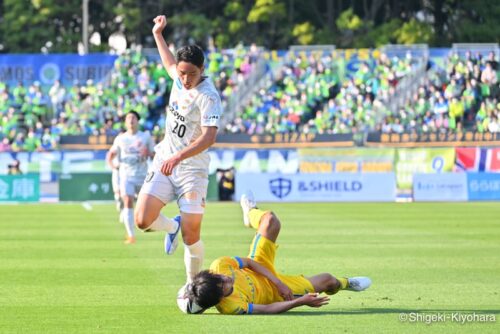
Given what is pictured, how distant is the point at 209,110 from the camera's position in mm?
11602

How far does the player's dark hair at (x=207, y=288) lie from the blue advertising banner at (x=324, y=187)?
2685 cm

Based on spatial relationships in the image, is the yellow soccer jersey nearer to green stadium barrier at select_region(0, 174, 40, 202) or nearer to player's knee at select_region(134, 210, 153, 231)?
player's knee at select_region(134, 210, 153, 231)

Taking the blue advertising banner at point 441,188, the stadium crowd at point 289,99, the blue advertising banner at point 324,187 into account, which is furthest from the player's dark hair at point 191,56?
the stadium crowd at point 289,99

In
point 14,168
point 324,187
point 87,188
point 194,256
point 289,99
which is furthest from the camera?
point 289,99

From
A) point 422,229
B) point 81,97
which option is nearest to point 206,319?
point 422,229

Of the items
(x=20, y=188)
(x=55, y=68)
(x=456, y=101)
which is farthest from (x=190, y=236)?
(x=55, y=68)

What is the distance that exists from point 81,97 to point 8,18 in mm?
10150

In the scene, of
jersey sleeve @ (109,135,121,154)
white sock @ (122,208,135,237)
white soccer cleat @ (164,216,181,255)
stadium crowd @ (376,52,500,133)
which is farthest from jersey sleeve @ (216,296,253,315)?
stadium crowd @ (376,52,500,133)

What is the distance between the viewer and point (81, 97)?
48.7 meters

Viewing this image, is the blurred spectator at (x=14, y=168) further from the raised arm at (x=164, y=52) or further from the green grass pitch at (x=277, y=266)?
the raised arm at (x=164, y=52)

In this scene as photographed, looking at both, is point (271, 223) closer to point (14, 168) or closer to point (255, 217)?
point (255, 217)

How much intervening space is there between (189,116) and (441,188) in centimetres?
2648

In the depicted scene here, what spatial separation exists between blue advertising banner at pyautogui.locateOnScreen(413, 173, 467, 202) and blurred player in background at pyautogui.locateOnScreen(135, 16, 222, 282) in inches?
1022

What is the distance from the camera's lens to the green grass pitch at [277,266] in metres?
10.3
